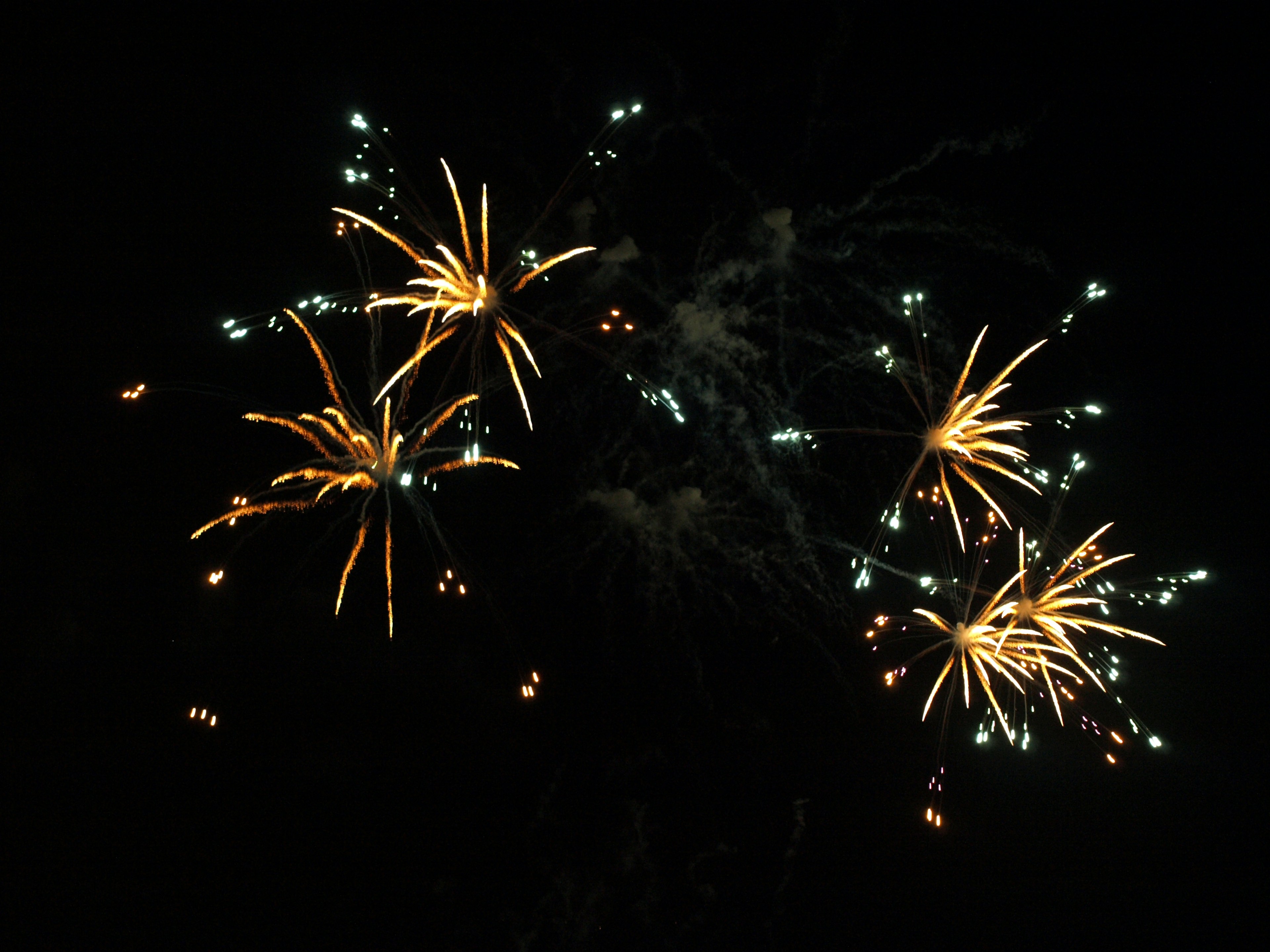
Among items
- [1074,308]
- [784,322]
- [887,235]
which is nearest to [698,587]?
[784,322]

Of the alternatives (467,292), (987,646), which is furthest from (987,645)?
(467,292)

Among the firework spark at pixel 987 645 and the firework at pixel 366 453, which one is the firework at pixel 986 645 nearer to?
the firework spark at pixel 987 645

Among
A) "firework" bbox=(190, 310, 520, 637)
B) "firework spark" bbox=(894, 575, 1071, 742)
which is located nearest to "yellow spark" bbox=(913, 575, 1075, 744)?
"firework spark" bbox=(894, 575, 1071, 742)

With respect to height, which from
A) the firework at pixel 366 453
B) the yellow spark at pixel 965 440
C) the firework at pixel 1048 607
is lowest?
the firework at pixel 366 453

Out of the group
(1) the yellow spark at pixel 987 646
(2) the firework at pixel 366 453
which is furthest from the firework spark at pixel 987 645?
(2) the firework at pixel 366 453

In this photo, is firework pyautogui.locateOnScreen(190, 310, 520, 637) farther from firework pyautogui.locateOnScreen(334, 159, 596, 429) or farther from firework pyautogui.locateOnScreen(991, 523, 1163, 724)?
firework pyautogui.locateOnScreen(991, 523, 1163, 724)

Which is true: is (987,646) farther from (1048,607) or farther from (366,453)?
(366,453)

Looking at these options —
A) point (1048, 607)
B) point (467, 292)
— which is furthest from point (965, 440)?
point (467, 292)

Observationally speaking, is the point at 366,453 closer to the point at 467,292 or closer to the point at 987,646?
the point at 467,292

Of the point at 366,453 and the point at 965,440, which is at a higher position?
the point at 965,440

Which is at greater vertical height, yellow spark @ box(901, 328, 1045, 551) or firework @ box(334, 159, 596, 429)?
yellow spark @ box(901, 328, 1045, 551)

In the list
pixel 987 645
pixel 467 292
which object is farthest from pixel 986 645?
pixel 467 292
